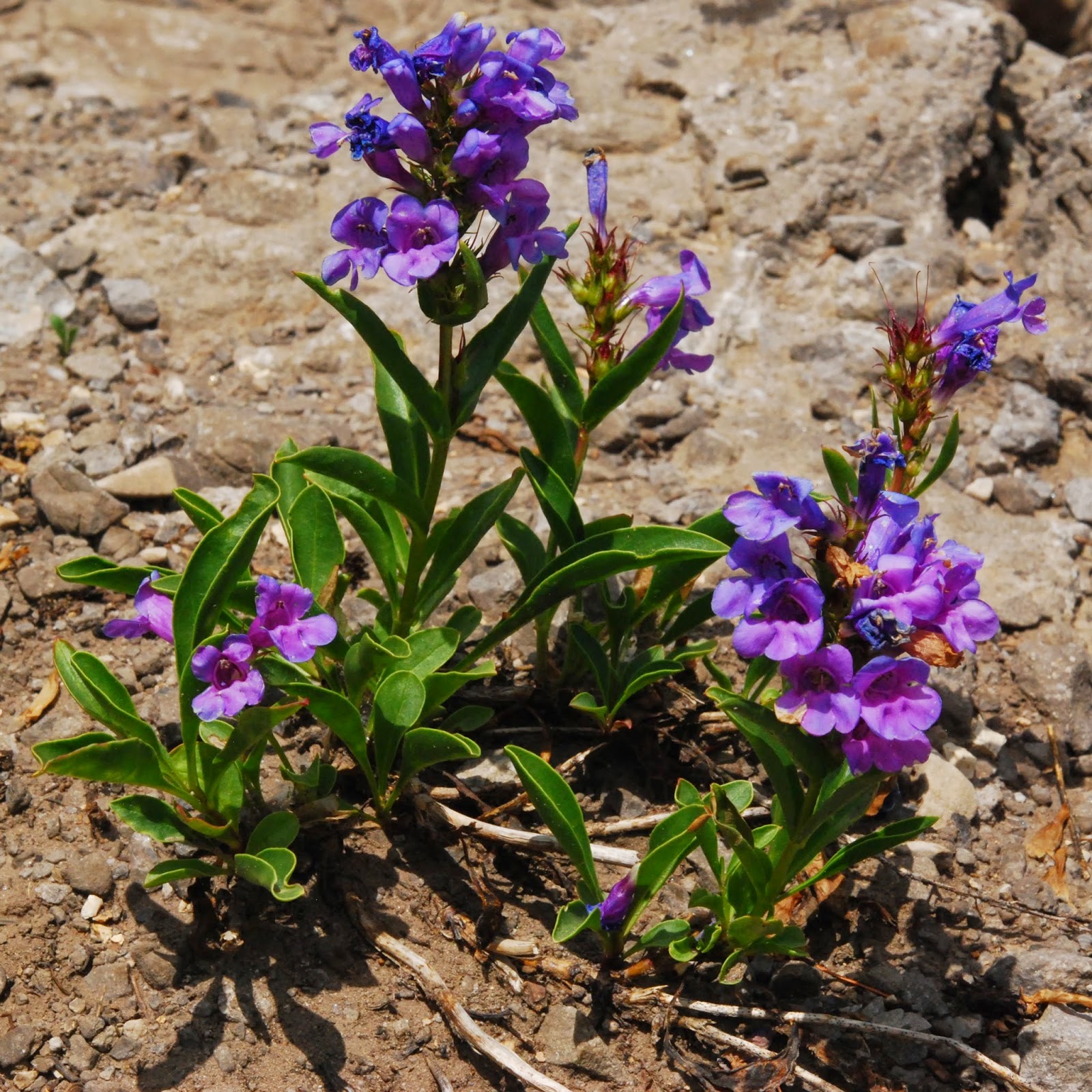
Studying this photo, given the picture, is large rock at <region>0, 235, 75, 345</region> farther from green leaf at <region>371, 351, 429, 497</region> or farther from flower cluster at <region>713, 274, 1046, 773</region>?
flower cluster at <region>713, 274, 1046, 773</region>

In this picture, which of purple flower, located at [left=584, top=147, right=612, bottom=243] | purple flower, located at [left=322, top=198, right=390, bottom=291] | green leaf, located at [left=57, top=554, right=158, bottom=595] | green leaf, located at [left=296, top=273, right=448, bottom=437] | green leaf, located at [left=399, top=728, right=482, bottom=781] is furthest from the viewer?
purple flower, located at [left=584, top=147, right=612, bottom=243]

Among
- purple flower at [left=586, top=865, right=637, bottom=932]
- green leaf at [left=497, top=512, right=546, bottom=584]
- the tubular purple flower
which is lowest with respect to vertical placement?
purple flower at [left=586, top=865, right=637, bottom=932]

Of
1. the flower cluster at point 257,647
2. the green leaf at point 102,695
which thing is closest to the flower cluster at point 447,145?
the flower cluster at point 257,647

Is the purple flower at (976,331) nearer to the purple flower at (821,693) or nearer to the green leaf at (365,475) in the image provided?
the purple flower at (821,693)

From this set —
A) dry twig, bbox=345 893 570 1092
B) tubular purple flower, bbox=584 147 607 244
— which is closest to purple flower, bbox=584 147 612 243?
tubular purple flower, bbox=584 147 607 244

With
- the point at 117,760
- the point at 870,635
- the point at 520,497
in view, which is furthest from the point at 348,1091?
the point at 520,497

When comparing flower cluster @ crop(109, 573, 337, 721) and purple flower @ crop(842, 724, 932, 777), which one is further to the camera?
flower cluster @ crop(109, 573, 337, 721)
